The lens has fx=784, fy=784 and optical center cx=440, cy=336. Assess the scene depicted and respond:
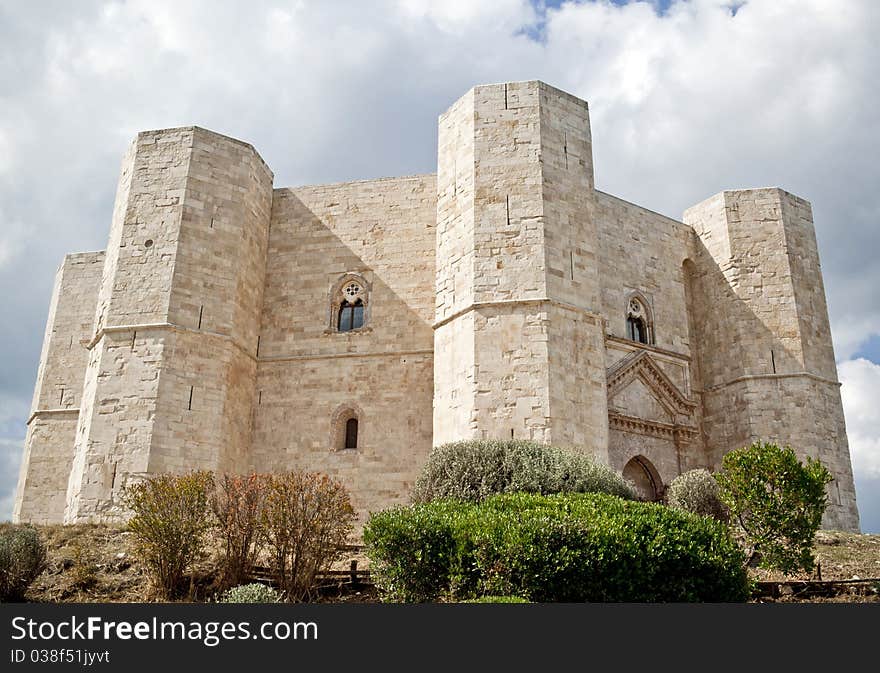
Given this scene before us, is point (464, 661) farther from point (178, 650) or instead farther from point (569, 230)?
point (569, 230)

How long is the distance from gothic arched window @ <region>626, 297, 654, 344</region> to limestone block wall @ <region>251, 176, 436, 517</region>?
461 cm

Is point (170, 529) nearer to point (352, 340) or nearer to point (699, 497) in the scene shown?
point (352, 340)

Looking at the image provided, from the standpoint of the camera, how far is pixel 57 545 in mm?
10602

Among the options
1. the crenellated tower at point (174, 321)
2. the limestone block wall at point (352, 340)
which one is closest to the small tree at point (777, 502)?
the limestone block wall at point (352, 340)

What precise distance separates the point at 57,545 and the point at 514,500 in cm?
640

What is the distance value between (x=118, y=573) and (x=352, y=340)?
7.71 metres

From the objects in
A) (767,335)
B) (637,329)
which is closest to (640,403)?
(637,329)

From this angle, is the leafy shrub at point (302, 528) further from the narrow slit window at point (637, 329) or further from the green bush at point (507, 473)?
the narrow slit window at point (637, 329)

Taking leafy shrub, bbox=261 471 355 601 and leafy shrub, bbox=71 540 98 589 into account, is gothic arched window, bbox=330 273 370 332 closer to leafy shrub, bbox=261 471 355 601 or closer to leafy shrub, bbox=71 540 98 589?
leafy shrub, bbox=71 540 98 589

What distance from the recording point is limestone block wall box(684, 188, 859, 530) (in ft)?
56.0

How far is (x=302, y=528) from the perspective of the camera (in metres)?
8.97

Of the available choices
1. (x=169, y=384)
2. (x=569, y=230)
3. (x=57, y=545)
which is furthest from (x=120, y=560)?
(x=569, y=230)

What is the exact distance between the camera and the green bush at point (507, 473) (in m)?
10.8

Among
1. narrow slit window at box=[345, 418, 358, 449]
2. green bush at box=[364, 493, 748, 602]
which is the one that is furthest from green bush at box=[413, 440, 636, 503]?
narrow slit window at box=[345, 418, 358, 449]
